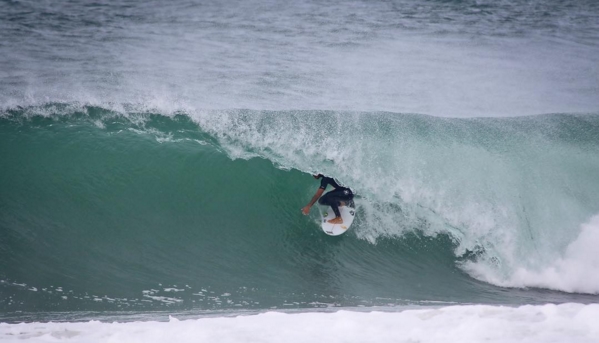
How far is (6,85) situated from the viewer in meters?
14.1

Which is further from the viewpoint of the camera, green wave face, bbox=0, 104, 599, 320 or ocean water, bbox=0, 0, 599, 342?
green wave face, bbox=0, 104, 599, 320

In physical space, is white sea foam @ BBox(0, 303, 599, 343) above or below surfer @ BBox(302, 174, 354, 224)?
above

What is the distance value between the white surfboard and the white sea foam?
12.8 ft

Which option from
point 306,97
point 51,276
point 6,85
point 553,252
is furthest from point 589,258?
point 6,85

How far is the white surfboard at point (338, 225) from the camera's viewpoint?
29.9 feet

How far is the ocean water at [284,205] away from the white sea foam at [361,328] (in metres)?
0.03

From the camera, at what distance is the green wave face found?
25.5ft

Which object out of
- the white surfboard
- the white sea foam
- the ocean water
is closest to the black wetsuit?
the white surfboard

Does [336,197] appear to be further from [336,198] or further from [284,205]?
[284,205]

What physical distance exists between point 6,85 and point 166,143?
6776 mm

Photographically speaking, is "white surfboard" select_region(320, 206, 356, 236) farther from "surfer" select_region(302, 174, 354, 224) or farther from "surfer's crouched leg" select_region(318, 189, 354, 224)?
"surfer's crouched leg" select_region(318, 189, 354, 224)

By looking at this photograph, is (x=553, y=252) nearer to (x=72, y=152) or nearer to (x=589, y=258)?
(x=589, y=258)

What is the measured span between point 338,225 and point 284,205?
126 centimetres

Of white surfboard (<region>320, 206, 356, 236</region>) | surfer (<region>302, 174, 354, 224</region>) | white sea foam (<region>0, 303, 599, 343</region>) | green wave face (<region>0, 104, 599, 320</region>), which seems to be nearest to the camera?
white sea foam (<region>0, 303, 599, 343</region>)
